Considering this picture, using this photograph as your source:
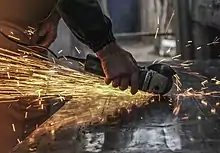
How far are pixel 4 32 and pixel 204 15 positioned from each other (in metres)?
1.96

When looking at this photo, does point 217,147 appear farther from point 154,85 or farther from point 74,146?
point 154,85

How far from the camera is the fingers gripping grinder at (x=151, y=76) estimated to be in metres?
1.53

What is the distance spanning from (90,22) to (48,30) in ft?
1.41

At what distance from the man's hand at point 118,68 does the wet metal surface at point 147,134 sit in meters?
0.08

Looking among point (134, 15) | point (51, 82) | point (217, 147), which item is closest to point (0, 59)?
point (51, 82)

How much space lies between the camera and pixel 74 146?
1.10 m

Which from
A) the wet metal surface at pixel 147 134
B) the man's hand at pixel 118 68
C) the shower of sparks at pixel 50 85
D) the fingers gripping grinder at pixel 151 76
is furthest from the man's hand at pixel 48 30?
the wet metal surface at pixel 147 134

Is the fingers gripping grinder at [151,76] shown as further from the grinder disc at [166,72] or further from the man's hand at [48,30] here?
the man's hand at [48,30]

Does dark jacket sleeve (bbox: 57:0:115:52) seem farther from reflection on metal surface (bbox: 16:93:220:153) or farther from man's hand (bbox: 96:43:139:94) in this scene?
reflection on metal surface (bbox: 16:93:220:153)

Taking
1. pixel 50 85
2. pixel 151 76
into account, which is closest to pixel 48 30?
pixel 50 85

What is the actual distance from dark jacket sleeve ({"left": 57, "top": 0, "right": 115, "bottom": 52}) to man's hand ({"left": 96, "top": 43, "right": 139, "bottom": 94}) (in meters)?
0.03

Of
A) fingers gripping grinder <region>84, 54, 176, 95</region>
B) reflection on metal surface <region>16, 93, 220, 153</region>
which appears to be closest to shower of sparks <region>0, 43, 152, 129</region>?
fingers gripping grinder <region>84, 54, 176, 95</region>

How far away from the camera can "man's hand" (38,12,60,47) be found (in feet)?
6.18

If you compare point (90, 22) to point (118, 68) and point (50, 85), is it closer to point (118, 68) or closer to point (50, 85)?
point (118, 68)
